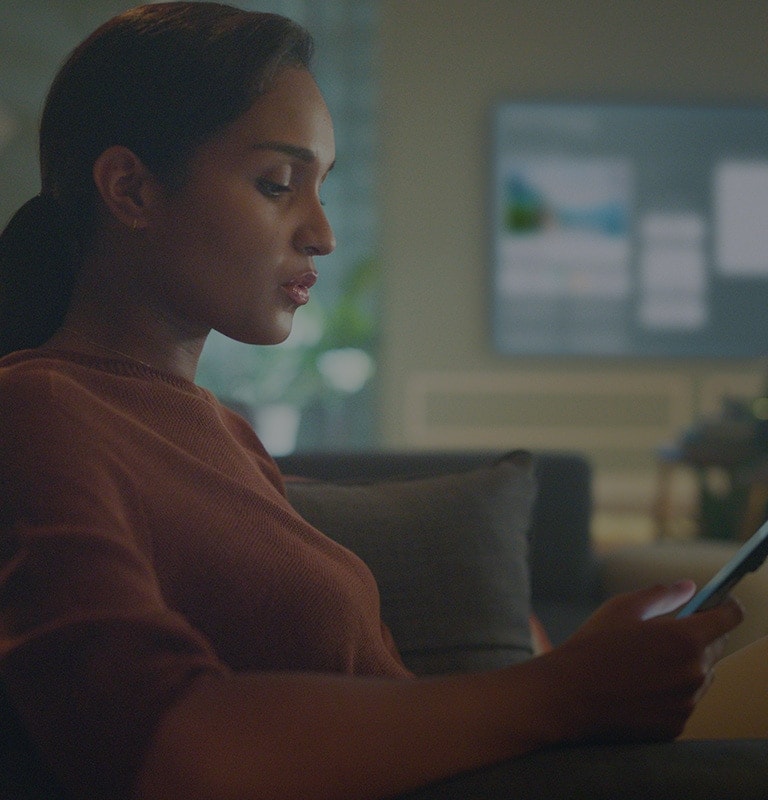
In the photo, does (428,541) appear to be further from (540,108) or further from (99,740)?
(540,108)

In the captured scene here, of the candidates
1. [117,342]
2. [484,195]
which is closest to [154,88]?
[117,342]

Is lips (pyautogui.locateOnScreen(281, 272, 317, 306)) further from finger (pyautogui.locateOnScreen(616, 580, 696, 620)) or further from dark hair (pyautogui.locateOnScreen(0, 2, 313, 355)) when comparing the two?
finger (pyautogui.locateOnScreen(616, 580, 696, 620))

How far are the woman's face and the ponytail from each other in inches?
3.0

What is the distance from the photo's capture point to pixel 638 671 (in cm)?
55

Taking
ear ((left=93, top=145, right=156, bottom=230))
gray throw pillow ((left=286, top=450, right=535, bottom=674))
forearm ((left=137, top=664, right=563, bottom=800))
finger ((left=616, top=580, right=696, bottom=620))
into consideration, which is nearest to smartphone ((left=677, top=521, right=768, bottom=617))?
finger ((left=616, top=580, right=696, bottom=620))

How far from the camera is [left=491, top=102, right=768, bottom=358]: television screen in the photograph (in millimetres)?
5656

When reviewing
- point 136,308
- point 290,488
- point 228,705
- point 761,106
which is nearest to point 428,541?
point 290,488

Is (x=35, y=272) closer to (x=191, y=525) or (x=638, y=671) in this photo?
(x=191, y=525)

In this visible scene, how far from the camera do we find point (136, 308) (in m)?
0.70

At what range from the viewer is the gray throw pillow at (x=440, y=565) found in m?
1.15

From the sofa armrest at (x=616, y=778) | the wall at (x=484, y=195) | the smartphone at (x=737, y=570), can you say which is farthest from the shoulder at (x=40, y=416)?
the wall at (x=484, y=195)

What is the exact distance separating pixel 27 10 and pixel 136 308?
372cm

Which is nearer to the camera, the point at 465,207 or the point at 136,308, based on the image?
the point at 136,308

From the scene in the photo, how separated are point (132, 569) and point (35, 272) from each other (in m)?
0.30
